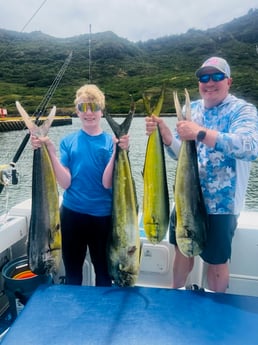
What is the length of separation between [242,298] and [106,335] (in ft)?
2.54

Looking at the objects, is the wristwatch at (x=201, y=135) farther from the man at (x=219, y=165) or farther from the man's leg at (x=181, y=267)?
the man's leg at (x=181, y=267)

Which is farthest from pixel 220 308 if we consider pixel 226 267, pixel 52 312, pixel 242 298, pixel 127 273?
pixel 52 312

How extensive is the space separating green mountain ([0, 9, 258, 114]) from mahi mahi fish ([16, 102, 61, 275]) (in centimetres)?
65

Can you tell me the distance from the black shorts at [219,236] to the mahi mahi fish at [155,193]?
0.89 ft

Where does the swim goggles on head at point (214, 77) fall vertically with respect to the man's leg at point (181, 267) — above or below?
above

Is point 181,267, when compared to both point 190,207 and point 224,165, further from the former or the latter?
point 224,165

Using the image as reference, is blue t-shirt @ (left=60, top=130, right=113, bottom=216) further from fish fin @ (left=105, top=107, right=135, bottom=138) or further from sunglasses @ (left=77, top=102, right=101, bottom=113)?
fish fin @ (left=105, top=107, right=135, bottom=138)

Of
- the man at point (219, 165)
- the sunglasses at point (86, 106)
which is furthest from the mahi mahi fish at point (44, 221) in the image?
the man at point (219, 165)

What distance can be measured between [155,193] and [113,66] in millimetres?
9773

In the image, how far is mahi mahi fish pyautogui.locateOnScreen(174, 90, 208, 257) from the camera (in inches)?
77.9

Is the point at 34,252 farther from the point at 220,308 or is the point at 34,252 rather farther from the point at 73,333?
the point at 220,308

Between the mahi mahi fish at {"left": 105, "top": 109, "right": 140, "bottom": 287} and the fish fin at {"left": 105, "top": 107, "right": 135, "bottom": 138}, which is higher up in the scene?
the fish fin at {"left": 105, "top": 107, "right": 135, "bottom": 138}

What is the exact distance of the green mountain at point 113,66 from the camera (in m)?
6.42

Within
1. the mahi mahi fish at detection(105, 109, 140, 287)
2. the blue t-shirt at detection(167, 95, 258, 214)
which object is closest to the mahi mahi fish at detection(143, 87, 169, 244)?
the mahi mahi fish at detection(105, 109, 140, 287)
